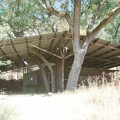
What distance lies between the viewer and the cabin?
1266cm

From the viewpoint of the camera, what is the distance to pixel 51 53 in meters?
13.9

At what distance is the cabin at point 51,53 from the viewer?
1266 cm

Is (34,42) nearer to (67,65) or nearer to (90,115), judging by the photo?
(67,65)

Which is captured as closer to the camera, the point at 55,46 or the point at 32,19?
the point at 55,46

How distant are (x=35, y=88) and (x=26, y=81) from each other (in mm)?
996

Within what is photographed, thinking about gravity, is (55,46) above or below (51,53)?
above

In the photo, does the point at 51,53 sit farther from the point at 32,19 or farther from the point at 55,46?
the point at 32,19

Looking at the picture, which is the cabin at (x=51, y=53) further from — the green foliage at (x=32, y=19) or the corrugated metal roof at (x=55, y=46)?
the green foliage at (x=32, y=19)

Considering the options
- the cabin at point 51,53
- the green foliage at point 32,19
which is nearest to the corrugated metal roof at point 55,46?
the cabin at point 51,53

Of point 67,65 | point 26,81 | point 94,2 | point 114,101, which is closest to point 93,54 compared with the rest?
point 67,65

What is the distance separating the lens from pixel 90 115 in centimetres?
518

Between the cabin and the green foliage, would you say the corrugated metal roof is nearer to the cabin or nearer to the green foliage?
the cabin

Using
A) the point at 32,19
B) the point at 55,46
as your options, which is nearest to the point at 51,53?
the point at 55,46

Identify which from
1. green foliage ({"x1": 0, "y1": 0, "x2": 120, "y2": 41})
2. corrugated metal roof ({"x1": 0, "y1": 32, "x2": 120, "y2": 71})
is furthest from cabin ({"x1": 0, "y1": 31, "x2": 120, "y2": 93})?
green foliage ({"x1": 0, "y1": 0, "x2": 120, "y2": 41})
